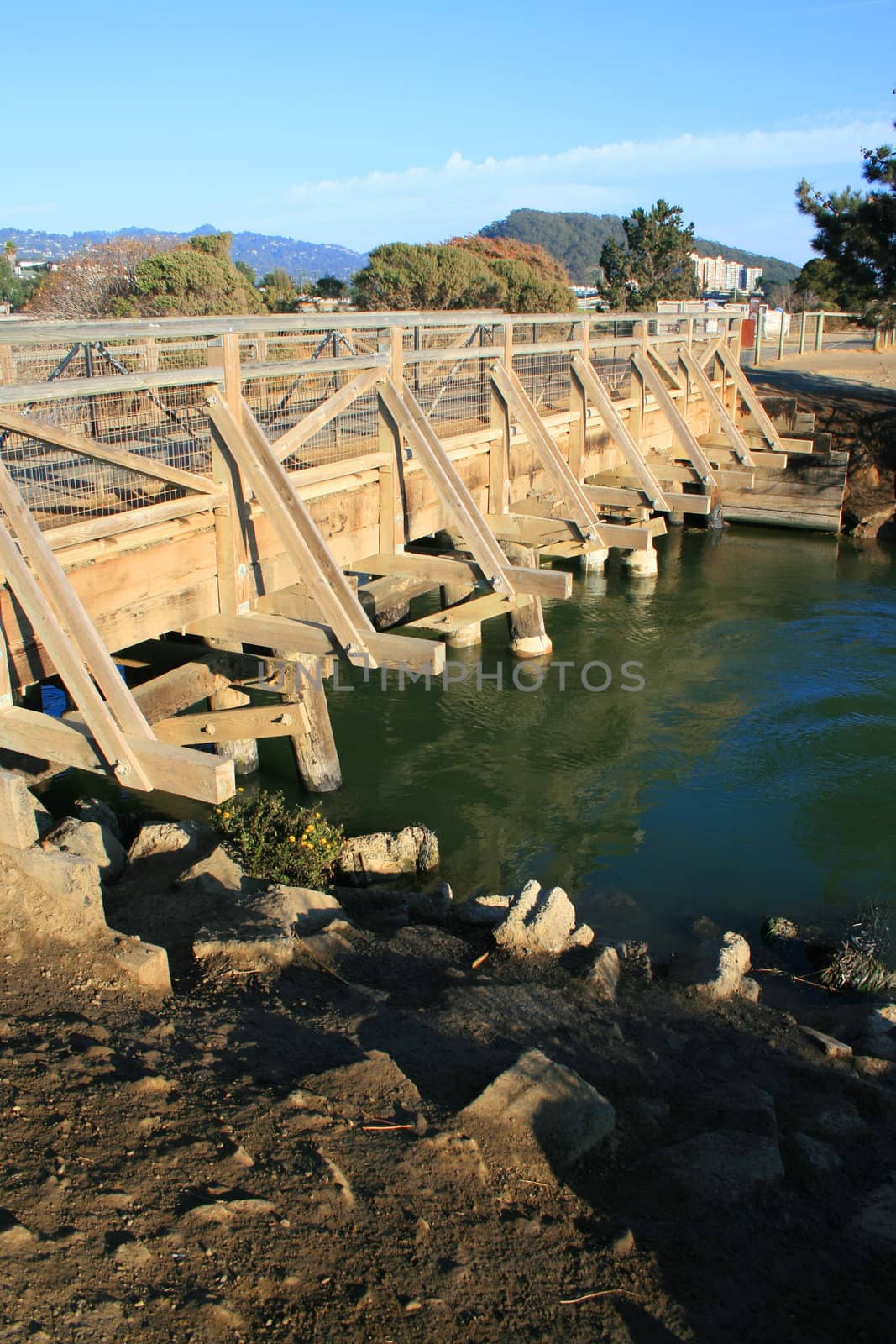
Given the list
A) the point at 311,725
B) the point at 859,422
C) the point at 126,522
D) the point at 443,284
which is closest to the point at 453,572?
the point at 311,725

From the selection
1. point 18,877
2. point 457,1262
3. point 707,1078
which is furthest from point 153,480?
point 457,1262

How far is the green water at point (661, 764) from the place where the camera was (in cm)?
1019

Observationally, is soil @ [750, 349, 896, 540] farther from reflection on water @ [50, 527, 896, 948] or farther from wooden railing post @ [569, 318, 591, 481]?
wooden railing post @ [569, 318, 591, 481]

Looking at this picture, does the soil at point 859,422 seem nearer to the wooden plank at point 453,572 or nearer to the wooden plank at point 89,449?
the wooden plank at point 453,572

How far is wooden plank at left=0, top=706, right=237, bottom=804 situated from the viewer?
6758 mm

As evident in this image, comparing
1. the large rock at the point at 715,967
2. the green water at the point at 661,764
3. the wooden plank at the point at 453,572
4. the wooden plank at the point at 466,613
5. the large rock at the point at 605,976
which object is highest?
the wooden plank at the point at 453,572

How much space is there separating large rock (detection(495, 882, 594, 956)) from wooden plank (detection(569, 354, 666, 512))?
8.47 metres

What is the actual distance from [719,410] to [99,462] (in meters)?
14.5

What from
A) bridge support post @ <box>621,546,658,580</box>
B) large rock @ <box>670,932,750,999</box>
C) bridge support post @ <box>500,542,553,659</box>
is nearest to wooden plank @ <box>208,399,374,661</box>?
large rock @ <box>670,932,750,999</box>

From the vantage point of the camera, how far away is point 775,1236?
4.62 metres

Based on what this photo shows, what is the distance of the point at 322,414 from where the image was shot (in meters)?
9.50

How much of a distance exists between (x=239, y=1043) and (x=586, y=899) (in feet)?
16.3

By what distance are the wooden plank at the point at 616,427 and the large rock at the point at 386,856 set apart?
704 cm

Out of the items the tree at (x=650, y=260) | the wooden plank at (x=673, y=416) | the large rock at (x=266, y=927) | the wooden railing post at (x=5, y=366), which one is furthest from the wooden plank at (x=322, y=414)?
the tree at (x=650, y=260)
